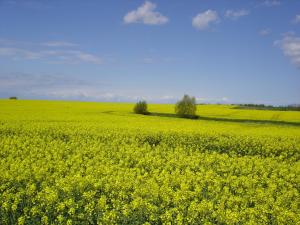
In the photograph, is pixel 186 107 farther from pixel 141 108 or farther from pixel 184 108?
pixel 141 108

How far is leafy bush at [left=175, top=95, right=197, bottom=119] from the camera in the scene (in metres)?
56.4

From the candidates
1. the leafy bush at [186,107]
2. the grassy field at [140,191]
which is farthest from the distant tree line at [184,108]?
the grassy field at [140,191]

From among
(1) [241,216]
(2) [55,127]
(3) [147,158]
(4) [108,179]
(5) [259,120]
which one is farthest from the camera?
(5) [259,120]

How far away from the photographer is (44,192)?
1009 cm

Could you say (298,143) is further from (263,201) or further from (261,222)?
(261,222)

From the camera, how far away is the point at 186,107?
2235 inches

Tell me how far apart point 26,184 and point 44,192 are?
143 centimetres

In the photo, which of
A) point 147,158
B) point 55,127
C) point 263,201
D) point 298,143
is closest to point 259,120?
point 298,143

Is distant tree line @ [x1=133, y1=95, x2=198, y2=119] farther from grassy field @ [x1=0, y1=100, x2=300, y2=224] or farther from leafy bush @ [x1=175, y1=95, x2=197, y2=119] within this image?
grassy field @ [x1=0, y1=100, x2=300, y2=224]

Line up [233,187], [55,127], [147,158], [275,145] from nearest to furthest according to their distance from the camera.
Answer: [233,187] < [147,158] < [275,145] < [55,127]

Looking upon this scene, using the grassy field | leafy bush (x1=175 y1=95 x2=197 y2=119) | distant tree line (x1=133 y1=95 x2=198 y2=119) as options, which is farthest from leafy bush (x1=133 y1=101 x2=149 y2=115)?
the grassy field

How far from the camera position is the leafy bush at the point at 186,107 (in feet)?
185

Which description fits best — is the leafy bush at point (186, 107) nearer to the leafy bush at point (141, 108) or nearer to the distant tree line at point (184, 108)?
the distant tree line at point (184, 108)

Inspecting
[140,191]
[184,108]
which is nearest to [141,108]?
[184,108]
